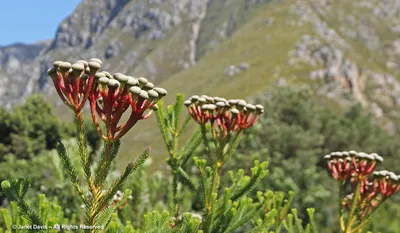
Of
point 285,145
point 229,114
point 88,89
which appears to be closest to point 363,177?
point 229,114

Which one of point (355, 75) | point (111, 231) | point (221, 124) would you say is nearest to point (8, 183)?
point (111, 231)

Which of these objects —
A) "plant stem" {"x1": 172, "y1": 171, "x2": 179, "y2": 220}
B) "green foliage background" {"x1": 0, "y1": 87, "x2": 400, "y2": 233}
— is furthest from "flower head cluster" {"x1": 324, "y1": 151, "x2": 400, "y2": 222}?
"green foliage background" {"x1": 0, "y1": 87, "x2": 400, "y2": 233}

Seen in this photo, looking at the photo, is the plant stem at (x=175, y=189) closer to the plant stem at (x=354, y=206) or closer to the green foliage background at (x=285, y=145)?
the plant stem at (x=354, y=206)

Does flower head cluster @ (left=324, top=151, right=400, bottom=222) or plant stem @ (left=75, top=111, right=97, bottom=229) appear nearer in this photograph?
plant stem @ (left=75, top=111, right=97, bottom=229)

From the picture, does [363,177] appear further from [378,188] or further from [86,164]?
[86,164]

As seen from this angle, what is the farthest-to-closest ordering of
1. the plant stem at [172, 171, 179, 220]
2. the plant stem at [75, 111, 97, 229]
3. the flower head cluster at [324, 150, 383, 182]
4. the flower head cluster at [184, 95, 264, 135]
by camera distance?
the flower head cluster at [324, 150, 383, 182] → the plant stem at [172, 171, 179, 220] → the flower head cluster at [184, 95, 264, 135] → the plant stem at [75, 111, 97, 229]

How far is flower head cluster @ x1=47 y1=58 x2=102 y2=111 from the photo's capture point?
75.6 inches

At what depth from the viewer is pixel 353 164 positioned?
374 cm

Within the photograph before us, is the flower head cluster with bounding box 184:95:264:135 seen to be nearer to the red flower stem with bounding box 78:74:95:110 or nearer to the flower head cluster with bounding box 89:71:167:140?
the flower head cluster with bounding box 89:71:167:140

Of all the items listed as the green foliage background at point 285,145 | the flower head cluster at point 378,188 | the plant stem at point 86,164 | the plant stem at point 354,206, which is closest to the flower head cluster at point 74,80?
the plant stem at point 86,164

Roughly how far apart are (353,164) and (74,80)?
291cm

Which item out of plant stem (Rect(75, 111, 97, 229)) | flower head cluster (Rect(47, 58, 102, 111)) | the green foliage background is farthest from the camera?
the green foliage background

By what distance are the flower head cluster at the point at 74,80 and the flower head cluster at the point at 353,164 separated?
2790 millimetres

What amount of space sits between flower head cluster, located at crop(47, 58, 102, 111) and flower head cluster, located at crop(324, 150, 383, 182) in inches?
110
